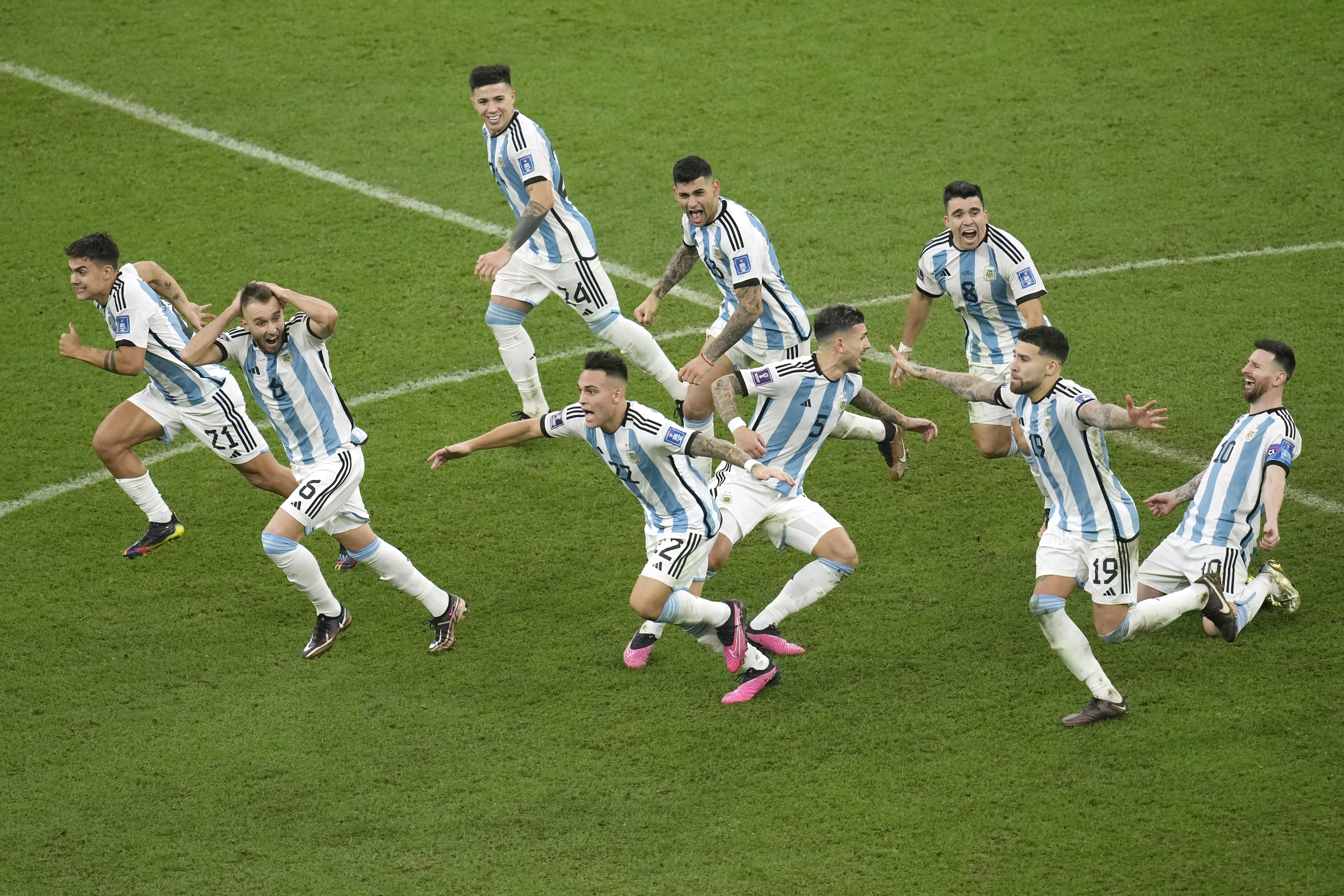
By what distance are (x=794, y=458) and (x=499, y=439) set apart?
1768mm

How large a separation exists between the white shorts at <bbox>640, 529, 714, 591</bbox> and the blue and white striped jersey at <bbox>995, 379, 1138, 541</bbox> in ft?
6.14

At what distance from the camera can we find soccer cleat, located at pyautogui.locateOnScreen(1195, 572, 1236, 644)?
7.62m

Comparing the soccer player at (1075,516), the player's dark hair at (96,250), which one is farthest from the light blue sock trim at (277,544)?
the soccer player at (1075,516)

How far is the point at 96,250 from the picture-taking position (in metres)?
9.05

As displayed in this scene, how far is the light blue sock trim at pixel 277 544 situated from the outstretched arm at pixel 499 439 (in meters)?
0.96

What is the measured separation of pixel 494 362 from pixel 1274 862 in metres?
7.25

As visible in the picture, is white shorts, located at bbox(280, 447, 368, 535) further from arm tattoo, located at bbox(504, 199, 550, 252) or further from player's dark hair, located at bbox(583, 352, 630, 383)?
arm tattoo, located at bbox(504, 199, 550, 252)

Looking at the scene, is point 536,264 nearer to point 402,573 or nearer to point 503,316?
point 503,316

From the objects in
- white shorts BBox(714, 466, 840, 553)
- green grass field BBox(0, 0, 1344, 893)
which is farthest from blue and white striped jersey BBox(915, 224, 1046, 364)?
white shorts BBox(714, 466, 840, 553)

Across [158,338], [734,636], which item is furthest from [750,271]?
[158,338]

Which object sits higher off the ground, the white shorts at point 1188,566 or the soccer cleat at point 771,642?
the white shorts at point 1188,566

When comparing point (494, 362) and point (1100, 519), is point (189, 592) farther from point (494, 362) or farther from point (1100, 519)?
point (1100, 519)

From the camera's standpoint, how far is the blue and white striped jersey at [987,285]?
9102 mm

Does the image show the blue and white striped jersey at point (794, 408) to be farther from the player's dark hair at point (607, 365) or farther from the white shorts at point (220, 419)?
the white shorts at point (220, 419)
